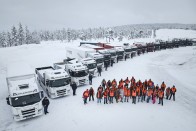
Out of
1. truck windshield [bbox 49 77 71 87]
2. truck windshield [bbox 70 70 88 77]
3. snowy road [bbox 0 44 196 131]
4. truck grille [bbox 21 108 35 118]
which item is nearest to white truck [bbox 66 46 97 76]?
truck windshield [bbox 70 70 88 77]

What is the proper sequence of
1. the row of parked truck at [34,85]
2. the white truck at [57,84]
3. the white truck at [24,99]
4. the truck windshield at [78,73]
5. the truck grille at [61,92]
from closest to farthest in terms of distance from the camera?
the white truck at [24,99]
the row of parked truck at [34,85]
the white truck at [57,84]
the truck grille at [61,92]
the truck windshield at [78,73]

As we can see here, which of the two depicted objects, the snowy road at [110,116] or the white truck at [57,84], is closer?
the snowy road at [110,116]

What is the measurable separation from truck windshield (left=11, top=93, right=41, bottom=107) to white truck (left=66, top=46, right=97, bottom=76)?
1104 cm

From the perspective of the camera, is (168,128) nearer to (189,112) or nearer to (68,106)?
(189,112)

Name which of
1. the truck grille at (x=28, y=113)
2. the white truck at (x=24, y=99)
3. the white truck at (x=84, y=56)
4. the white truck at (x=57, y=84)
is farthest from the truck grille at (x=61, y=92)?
the white truck at (x=84, y=56)

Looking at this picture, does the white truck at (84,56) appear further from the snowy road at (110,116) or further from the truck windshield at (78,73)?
the snowy road at (110,116)

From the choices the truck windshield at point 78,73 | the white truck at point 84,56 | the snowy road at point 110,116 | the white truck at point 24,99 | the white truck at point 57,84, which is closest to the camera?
the snowy road at point 110,116

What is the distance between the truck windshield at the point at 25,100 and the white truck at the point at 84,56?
11039 mm

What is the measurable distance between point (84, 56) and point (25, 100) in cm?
1669

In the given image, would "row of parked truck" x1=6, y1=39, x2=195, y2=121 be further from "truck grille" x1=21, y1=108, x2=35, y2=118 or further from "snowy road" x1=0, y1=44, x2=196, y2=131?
"snowy road" x1=0, y1=44, x2=196, y2=131

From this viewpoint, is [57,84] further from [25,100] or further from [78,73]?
[25,100]

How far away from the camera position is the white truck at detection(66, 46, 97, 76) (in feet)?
76.4

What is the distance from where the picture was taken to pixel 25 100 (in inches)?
489

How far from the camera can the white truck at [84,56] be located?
76.4 feet
